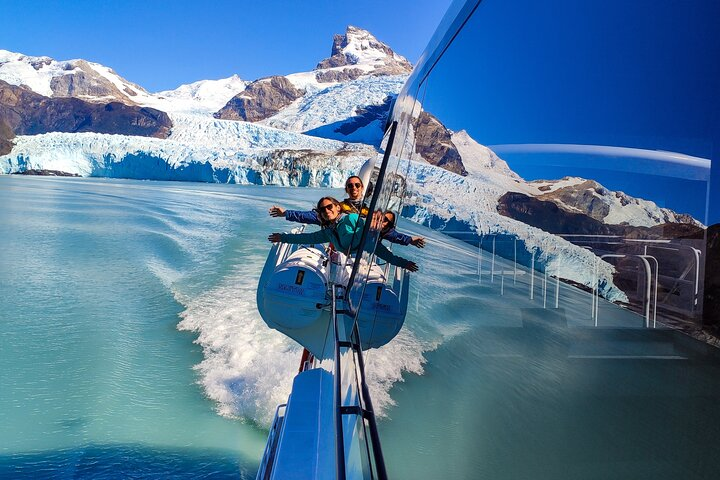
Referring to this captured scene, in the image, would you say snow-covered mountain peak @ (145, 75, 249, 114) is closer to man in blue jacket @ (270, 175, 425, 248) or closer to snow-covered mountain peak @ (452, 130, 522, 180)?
man in blue jacket @ (270, 175, 425, 248)

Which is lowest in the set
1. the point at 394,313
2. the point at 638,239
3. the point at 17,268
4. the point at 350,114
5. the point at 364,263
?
the point at 17,268

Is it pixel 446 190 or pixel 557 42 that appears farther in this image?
pixel 446 190

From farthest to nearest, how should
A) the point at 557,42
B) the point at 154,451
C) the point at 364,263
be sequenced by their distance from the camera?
the point at 154,451 < the point at 364,263 < the point at 557,42

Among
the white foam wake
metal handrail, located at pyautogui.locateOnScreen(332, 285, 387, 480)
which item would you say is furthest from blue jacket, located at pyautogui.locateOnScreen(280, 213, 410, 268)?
the white foam wake

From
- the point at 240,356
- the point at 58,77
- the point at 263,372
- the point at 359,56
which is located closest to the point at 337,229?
the point at 263,372

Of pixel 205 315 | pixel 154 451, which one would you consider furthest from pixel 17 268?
pixel 154 451

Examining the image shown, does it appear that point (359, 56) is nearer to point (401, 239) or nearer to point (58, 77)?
point (58, 77)

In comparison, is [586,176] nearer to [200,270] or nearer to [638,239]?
[638,239]

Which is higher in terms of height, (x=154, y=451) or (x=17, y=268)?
(x=17, y=268)
